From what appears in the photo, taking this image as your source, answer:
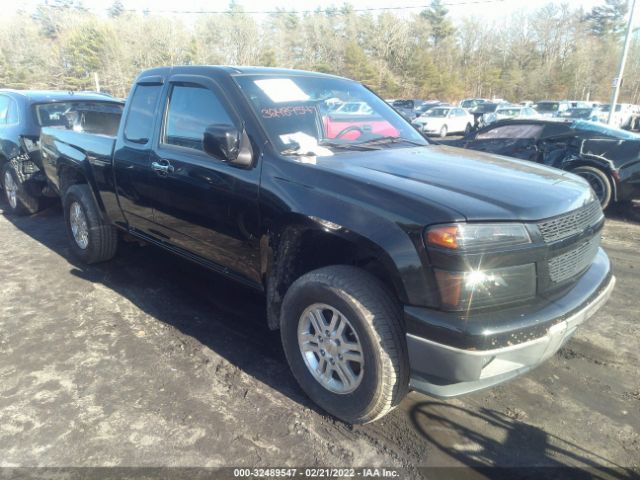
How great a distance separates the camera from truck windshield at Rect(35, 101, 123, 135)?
6578 mm

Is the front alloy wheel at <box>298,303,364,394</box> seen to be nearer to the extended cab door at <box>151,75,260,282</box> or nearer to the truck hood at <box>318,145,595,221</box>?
the extended cab door at <box>151,75,260,282</box>

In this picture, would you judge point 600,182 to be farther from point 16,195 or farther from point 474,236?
point 16,195

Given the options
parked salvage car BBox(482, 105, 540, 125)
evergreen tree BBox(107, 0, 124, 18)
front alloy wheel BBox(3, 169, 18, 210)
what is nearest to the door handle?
front alloy wheel BBox(3, 169, 18, 210)

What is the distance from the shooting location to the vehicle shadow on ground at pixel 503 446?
89.1 inches

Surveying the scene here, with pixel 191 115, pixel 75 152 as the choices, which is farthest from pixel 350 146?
pixel 75 152

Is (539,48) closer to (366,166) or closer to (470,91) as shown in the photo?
(470,91)

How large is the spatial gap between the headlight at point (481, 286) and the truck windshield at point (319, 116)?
123 centimetres

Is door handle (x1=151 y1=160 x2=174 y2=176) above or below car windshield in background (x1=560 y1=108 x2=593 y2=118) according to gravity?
above

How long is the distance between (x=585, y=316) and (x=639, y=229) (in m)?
5.15

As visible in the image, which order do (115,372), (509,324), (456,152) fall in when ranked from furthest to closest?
(456,152) → (115,372) → (509,324)

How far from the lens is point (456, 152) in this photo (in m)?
3.38

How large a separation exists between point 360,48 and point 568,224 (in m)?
56.7

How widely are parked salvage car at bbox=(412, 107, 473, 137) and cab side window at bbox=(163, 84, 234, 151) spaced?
69.0 feet

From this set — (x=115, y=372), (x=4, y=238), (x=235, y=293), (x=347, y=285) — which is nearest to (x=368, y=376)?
(x=347, y=285)
